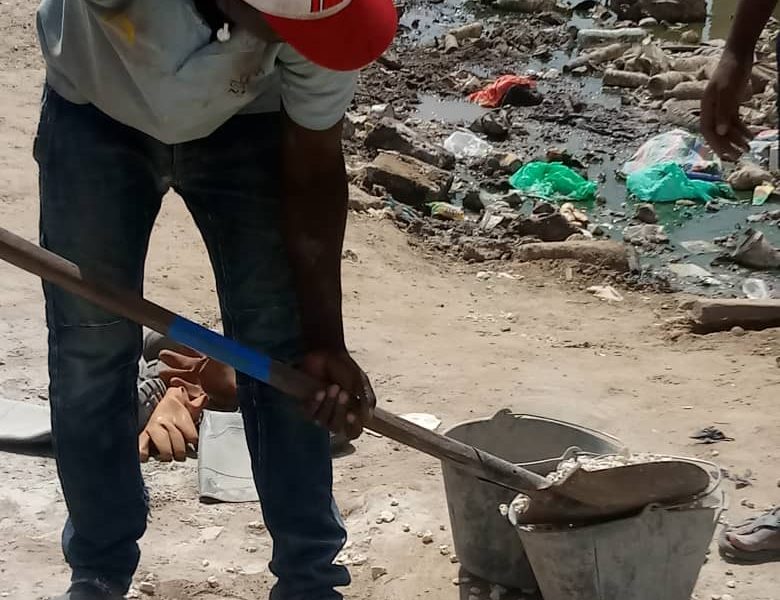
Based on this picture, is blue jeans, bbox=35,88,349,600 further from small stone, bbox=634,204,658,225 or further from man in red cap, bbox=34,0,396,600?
small stone, bbox=634,204,658,225

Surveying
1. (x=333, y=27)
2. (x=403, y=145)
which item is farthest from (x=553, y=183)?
(x=333, y=27)

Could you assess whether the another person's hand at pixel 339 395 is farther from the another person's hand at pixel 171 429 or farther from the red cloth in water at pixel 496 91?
the red cloth in water at pixel 496 91

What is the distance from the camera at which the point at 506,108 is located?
355 inches

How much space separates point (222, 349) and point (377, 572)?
989 mm

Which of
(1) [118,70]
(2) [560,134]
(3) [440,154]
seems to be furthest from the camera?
(2) [560,134]

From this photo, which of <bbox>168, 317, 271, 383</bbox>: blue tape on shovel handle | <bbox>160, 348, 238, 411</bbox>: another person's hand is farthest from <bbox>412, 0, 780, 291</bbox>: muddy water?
<bbox>168, 317, 271, 383</bbox>: blue tape on shovel handle

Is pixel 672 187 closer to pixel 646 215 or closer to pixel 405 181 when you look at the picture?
pixel 646 215

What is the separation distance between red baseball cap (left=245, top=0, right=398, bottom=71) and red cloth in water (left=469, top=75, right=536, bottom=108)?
292 inches

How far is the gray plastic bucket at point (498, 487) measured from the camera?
2.86 meters

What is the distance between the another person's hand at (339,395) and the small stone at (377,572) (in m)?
0.76

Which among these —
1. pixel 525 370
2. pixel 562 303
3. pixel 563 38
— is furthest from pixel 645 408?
pixel 563 38

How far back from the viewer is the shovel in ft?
7.43

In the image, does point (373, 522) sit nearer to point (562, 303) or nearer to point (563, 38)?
point (562, 303)

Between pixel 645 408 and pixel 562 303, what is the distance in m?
1.48
